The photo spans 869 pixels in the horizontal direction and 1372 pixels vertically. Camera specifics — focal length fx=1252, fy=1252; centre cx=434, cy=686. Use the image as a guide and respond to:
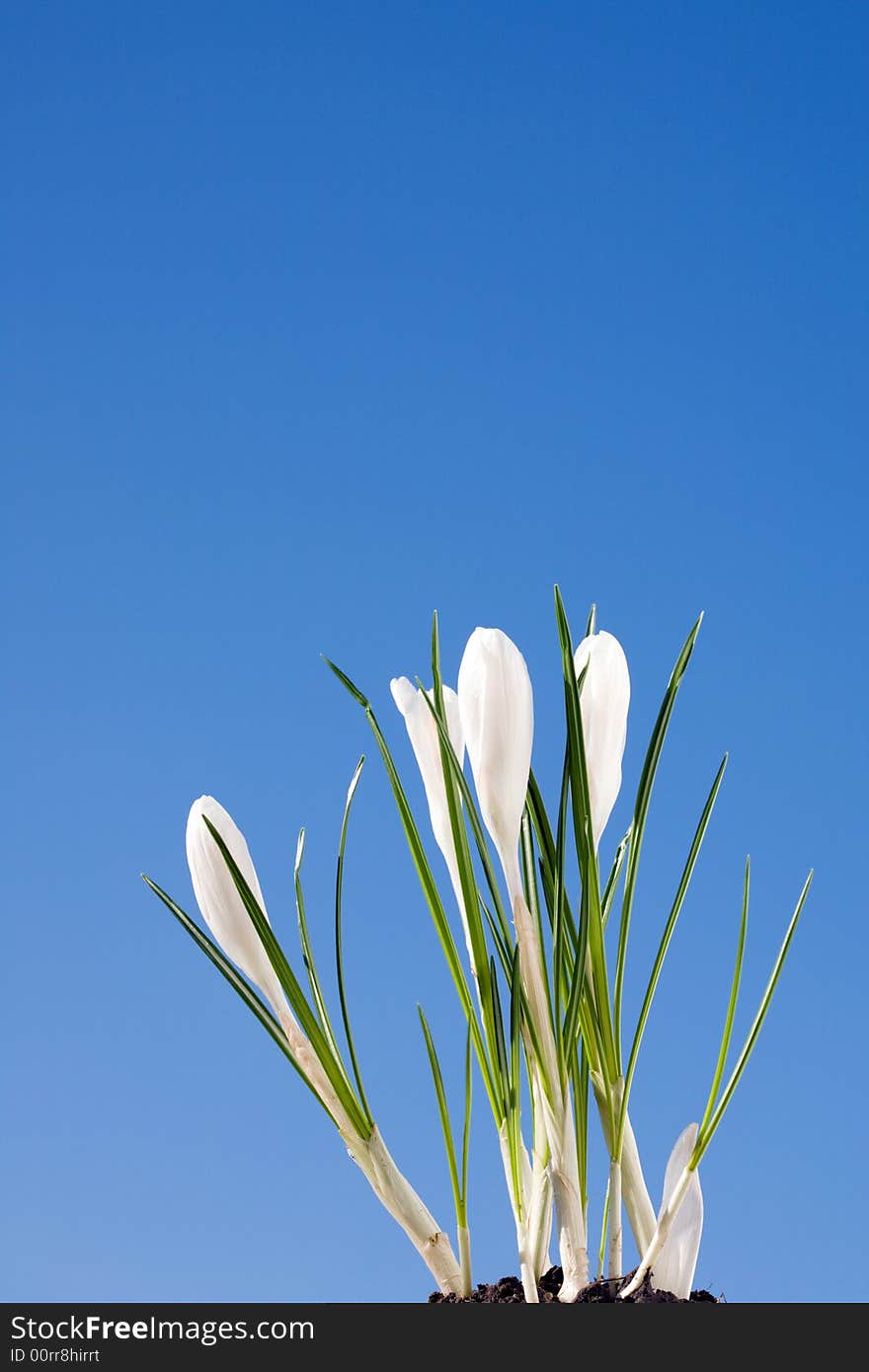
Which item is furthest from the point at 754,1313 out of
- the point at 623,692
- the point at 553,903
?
the point at 623,692

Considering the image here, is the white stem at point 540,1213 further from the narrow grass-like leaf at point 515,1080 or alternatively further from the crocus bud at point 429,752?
the crocus bud at point 429,752

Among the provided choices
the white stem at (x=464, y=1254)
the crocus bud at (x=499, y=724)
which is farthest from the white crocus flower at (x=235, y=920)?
the crocus bud at (x=499, y=724)

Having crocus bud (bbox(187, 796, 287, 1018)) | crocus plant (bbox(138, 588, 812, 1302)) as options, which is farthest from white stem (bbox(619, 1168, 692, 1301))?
crocus bud (bbox(187, 796, 287, 1018))

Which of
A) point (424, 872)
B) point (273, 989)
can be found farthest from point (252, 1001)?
point (424, 872)

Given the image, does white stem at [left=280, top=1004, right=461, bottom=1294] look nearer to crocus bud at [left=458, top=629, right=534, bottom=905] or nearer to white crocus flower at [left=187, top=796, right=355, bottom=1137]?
white crocus flower at [left=187, top=796, right=355, bottom=1137]

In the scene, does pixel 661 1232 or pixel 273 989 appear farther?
pixel 273 989

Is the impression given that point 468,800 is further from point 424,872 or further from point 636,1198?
point 636,1198
